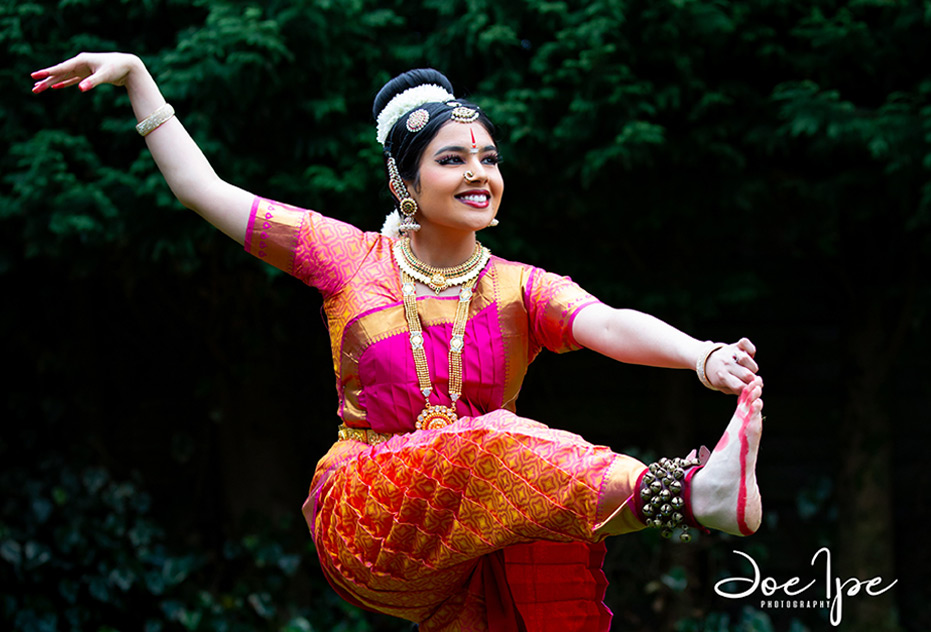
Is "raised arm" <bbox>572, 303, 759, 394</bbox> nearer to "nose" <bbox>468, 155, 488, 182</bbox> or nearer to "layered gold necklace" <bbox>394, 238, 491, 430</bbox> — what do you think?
"layered gold necklace" <bbox>394, 238, 491, 430</bbox>

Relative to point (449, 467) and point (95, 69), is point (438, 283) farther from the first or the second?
point (95, 69)

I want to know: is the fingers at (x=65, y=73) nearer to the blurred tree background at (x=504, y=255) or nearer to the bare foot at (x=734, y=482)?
the blurred tree background at (x=504, y=255)

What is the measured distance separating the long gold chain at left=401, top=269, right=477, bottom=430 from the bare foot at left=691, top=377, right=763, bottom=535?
0.64 meters

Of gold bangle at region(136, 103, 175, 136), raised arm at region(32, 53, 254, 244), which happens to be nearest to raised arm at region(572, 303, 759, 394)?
raised arm at region(32, 53, 254, 244)

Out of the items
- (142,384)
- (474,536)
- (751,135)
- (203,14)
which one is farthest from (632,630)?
(203,14)

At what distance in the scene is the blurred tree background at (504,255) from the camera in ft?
11.2

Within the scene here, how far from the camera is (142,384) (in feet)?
15.0

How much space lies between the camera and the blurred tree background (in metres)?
3.41

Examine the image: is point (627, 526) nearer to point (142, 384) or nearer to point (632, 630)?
point (632, 630)

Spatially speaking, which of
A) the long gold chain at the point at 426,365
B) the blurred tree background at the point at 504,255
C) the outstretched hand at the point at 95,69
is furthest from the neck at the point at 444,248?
the blurred tree background at the point at 504,255

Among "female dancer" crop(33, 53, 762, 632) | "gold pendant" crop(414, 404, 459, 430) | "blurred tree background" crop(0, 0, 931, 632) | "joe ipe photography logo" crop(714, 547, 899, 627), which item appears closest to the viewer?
"female dancer" crop(33, 53, 762, 632)

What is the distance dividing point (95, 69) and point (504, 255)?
177cm

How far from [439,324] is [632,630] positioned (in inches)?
101

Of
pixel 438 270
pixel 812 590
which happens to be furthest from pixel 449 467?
pixel 812 590
